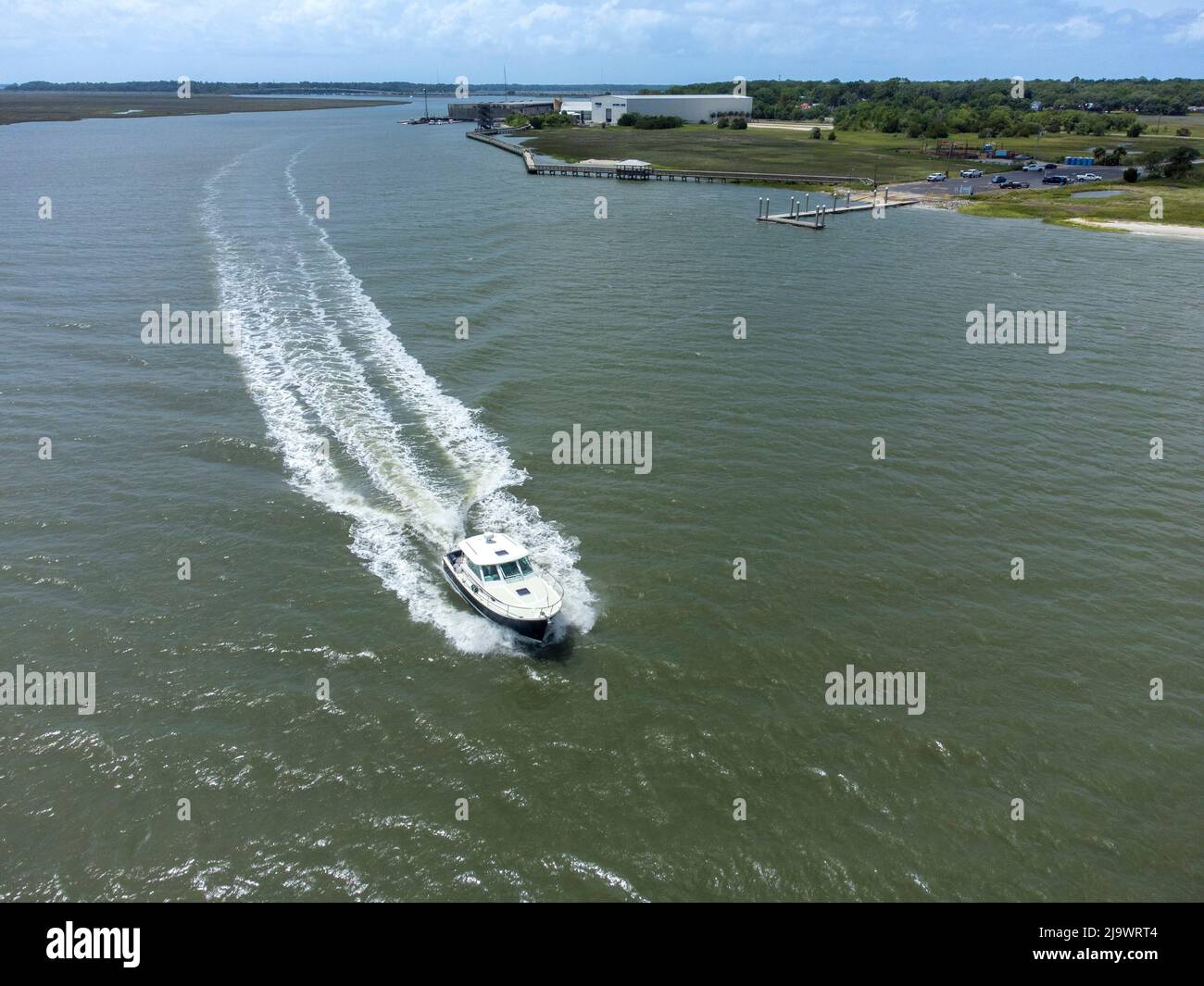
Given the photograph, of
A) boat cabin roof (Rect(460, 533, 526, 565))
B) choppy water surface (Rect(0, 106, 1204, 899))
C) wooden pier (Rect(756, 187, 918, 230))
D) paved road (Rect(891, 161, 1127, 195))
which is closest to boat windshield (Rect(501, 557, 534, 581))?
boat cabin roof (Rect(460, 533, 526, 565))

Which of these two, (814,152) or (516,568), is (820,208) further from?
(814,152)

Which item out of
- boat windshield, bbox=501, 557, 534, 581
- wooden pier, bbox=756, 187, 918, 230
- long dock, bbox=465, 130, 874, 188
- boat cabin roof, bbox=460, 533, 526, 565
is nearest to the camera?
boat windshield, bbox=501, 557, 534, 581

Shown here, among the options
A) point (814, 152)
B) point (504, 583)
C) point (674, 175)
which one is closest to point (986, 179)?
point (814, 152)

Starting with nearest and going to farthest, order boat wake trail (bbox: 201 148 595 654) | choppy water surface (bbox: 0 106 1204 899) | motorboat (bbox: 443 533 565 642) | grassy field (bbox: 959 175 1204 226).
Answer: choppy water surface (bbox: 0 106 1204 899)
motorboat (bbox: 443 533 565 642)
boat wake trail (bbox: 201 148 595 654)
grassy field (bbox: 959 175 1204 226)

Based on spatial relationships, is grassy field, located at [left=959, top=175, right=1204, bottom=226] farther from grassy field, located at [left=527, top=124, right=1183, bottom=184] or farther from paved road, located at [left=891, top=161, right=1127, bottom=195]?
grassy field, located at [left=527, top=124, right=1183, bottom=184]

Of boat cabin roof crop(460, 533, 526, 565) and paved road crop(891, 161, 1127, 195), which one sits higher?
paved road crop(891, 161, 1127, 195)

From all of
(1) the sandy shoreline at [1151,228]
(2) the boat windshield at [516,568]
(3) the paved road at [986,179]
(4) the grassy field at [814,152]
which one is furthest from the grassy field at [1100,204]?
→ (2) the boat windshield at [516,568]
